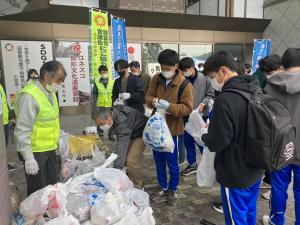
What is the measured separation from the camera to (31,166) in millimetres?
2809

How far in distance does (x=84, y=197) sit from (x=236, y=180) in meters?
1.43

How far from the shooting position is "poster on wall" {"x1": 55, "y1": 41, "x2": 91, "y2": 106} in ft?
30.2

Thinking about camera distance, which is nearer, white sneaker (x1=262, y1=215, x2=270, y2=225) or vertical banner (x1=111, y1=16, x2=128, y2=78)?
white sneaker (x1=262, y1=215, x2=270, y2=225)

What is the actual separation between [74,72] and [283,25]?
8.31 meters

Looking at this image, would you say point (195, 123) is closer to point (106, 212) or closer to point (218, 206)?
point (218, 206)

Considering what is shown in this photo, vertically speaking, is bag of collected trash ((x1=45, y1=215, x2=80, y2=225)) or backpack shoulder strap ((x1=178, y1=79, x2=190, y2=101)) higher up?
backpack shoulder strap ((x1=178, y1=79, x2=190, y2=101))

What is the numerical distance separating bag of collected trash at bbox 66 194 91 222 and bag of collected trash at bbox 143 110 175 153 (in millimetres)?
1057

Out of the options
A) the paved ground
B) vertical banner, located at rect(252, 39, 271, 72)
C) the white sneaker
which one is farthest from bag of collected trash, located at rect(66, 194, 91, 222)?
vertical banner, located at rect(252, 39, 271, 72)

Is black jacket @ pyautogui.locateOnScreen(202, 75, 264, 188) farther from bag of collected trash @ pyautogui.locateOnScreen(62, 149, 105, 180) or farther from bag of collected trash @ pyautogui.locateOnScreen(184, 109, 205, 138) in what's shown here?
bag of collected trash @ pyautogui.locateOnScreen(62, 149, 105, 180)

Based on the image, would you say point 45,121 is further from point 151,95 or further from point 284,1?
point 284,1

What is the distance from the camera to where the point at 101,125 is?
10.3 feet

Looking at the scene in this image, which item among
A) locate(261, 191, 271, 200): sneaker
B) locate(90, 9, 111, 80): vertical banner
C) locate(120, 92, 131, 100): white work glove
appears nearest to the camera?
locate(261, 191, 271, 200): sneaker

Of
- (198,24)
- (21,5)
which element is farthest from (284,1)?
(21,5)

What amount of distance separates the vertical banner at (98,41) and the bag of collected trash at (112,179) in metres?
3.86
